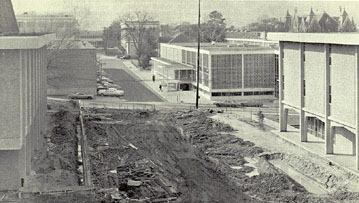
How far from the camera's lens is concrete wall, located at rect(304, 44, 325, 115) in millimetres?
32906

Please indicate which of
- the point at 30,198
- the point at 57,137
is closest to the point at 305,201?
the point at 30,198

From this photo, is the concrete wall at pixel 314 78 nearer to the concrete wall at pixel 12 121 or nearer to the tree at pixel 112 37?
the concrete wall at pixel 12 121

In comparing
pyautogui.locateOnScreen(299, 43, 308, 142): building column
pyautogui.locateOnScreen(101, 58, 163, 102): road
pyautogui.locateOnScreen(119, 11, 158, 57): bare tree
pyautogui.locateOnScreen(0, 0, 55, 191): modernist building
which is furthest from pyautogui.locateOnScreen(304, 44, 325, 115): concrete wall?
pyautogui.locateOnScreen(119, 11, 158, 57): bare tree

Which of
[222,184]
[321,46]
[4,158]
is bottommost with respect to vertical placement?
[222,184]

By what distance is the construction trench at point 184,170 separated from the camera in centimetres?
2506

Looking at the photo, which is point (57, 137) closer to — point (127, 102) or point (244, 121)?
point (244, 121)

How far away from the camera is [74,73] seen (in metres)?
65.5

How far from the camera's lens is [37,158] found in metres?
30.7

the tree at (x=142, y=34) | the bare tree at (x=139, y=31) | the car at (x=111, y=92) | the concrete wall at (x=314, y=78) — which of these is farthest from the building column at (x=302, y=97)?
the bare tree at (x=139, y=31)

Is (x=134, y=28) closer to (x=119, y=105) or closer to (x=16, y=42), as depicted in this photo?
(x=119, y=105)

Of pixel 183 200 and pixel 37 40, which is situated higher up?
pixel 37 40

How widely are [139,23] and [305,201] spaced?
351 feet

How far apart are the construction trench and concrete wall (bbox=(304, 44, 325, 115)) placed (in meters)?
3.45

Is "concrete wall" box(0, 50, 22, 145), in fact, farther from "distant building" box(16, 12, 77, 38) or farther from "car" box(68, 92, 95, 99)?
"distant building" box(16, 12, 77, 38)
